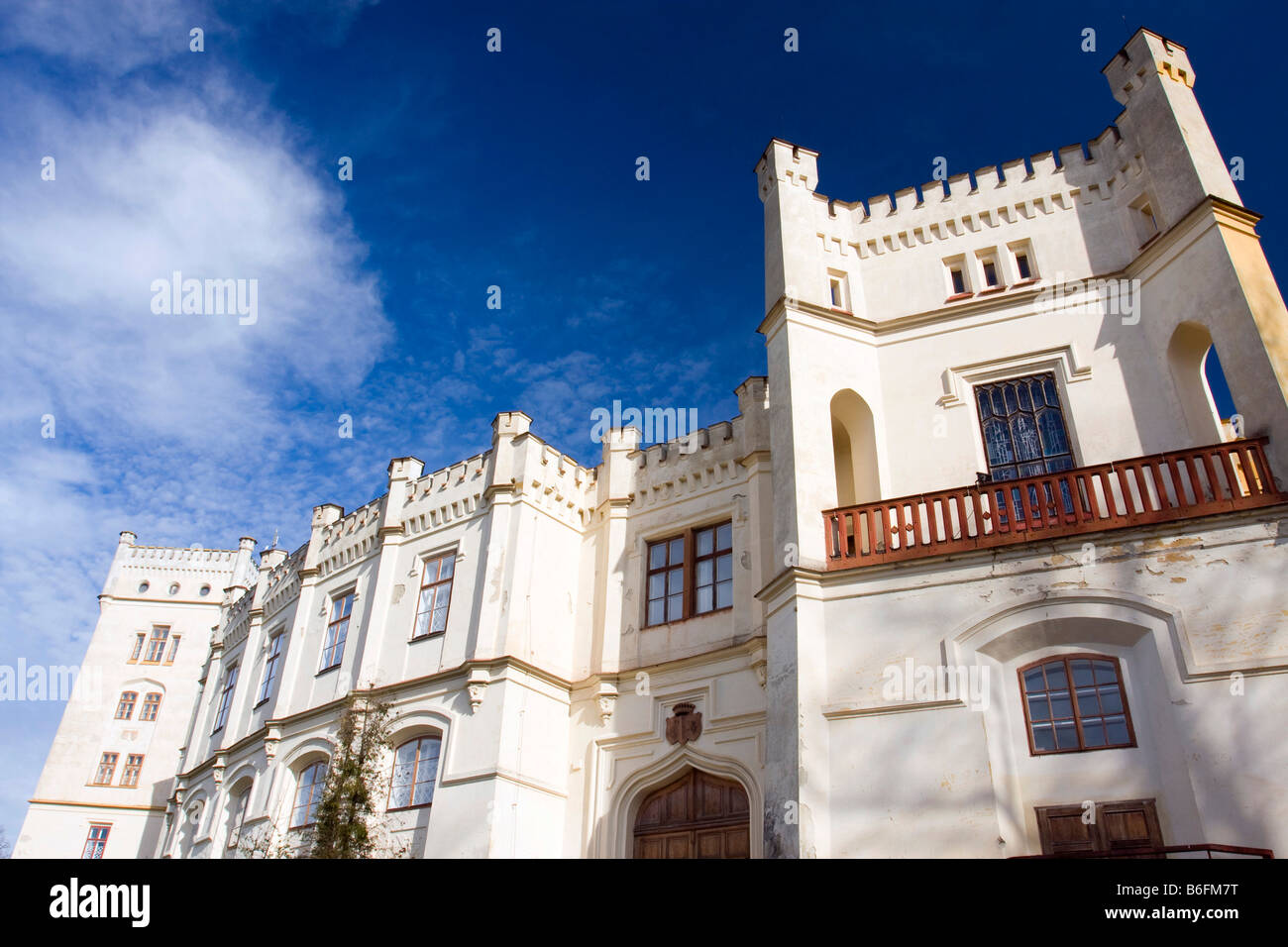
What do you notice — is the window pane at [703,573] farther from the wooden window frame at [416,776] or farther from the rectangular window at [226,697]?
the rectangular window at [226,697]

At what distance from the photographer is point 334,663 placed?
2008 centimetres

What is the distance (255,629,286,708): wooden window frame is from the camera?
22.4 meters

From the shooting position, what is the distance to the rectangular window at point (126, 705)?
34.6m

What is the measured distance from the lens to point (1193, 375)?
1362 centimetres

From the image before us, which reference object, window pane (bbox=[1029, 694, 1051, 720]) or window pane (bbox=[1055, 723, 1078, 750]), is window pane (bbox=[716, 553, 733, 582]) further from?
window pane (bbox=[1055, 723, 1078, 750])

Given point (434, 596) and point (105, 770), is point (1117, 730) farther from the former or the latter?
point (105, 770)

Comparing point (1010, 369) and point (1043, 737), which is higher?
point (1010, 369)

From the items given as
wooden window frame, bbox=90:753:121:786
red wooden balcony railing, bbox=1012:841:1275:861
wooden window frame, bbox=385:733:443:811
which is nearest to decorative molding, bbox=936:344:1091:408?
red wooden balcony railing, bbox=1012:841:1275:861

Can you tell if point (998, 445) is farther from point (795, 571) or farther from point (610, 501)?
point (610, 501)

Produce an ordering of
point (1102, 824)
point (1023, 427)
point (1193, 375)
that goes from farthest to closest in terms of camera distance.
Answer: point (1023, 427) → point (1193, 375) → point (1102, 824)

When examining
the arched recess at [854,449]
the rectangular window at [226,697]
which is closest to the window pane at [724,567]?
the arched recess at [854,449]

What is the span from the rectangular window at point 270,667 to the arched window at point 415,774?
265 inches

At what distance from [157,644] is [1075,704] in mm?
35039

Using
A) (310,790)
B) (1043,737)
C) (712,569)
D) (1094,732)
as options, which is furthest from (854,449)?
(310,790)
